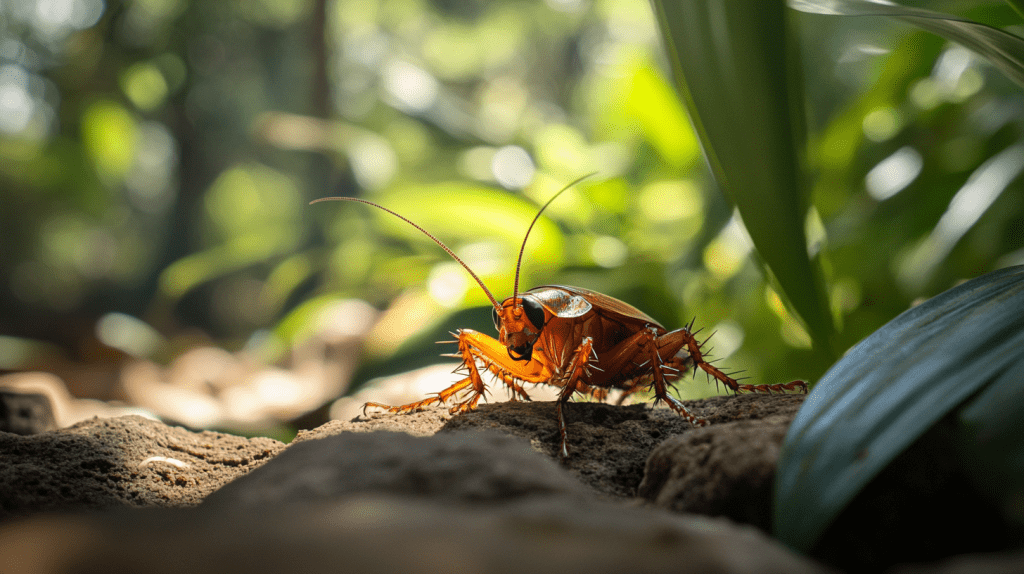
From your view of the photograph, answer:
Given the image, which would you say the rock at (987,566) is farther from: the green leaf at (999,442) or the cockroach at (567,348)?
the cockroach at (567,348)

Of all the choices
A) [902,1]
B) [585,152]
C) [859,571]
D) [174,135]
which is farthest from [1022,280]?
[174,135]

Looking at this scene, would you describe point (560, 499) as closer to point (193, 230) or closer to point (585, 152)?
point (585, 152)

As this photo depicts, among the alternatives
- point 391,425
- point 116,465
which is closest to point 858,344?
point 391,425

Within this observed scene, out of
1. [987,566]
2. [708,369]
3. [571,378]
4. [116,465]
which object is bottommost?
[987,566]

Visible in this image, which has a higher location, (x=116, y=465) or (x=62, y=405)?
(x=62, y=405)

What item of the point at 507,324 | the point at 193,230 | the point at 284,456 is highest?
the point at 193,230

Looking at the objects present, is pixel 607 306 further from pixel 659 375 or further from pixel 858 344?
pixel 858 344

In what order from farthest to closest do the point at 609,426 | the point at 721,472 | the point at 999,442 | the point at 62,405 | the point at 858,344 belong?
the point at 62,405, the point at 609,426, the point at 858,344, the point at 721,472, the point at 999,442
